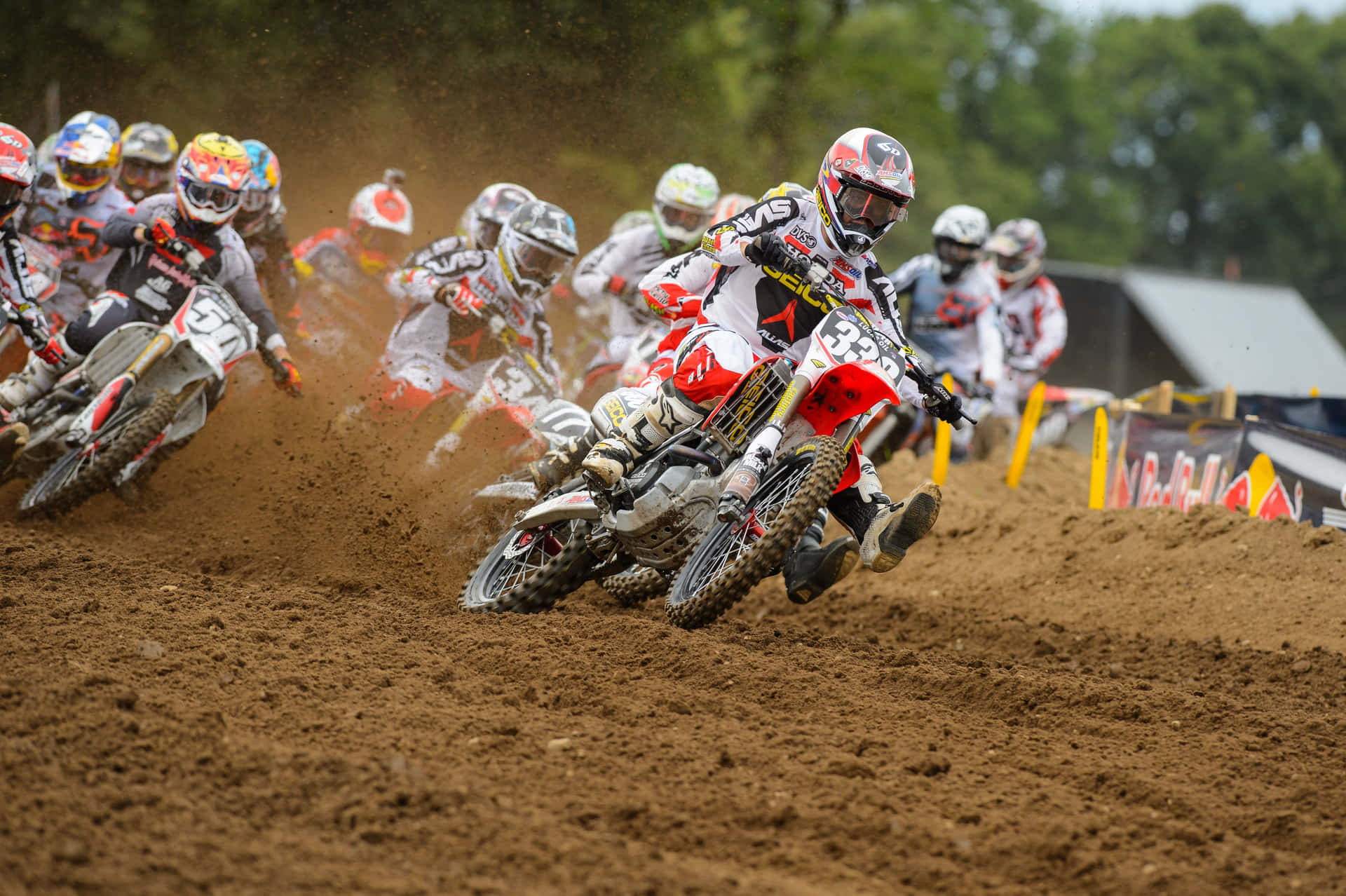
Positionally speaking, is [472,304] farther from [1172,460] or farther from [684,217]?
[1172,460]

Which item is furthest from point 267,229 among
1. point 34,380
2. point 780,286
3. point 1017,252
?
point 1017,252

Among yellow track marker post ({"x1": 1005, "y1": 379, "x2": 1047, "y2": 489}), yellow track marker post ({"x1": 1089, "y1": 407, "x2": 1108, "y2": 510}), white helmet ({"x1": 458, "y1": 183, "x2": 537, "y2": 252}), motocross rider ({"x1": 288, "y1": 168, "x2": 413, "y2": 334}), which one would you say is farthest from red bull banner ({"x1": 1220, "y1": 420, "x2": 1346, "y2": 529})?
motocross rider ({"x1": 288, "y1": 168, "x2": 413, "y2": 334})

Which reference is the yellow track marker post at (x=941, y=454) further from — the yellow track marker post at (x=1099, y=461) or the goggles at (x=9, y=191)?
the goggles at (x=9, y=191)

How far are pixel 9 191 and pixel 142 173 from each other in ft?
14.2

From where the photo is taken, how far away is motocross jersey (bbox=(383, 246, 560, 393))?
31.0ft

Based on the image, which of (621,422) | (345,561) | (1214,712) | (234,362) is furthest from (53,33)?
(1214,712)

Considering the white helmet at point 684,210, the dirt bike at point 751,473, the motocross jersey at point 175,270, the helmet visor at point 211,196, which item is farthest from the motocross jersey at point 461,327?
the dirt bike at point 751,473

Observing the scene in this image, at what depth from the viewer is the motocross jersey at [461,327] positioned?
944 centimetres

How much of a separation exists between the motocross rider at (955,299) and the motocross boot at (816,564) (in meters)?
6.41

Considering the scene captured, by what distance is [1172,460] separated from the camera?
1052 cm

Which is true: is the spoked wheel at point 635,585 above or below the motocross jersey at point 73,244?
below

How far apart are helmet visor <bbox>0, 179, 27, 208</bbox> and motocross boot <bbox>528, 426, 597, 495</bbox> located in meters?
3.42

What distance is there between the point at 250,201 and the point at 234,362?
5.97ft

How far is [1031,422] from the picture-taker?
12.3 meters
